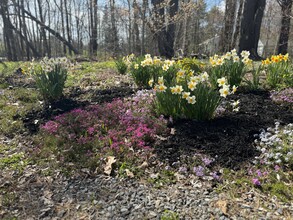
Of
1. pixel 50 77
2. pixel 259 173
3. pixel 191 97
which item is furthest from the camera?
pixel 50 77

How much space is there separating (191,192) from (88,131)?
1.86 metres

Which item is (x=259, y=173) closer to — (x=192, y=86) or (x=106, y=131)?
(x=192, y=86)

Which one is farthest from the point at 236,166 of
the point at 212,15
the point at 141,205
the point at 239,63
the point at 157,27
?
the point at 212,15

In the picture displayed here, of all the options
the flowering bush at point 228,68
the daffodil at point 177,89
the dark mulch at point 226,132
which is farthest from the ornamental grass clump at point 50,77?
the flowering bush at point 228,68

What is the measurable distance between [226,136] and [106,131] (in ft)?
5.59

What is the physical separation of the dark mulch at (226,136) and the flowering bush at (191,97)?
0.49ft

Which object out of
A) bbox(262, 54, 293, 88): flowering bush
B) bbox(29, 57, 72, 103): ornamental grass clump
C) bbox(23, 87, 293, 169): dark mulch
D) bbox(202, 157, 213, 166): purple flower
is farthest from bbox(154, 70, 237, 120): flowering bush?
bbox(29, 57, 72, 103): ornamental grass clump

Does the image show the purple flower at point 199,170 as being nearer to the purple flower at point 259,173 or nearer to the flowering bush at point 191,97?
the purple flower at point 259,173

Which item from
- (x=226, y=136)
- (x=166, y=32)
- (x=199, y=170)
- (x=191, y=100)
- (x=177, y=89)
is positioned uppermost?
(x=166, y=32)

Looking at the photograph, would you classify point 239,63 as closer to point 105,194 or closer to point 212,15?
point 105,194

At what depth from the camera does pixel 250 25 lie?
10.1 metres

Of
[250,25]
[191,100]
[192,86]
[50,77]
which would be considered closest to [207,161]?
[191,100]

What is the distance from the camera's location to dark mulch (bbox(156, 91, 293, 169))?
10.0 feet

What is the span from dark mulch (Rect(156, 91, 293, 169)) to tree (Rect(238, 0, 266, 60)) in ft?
22.9
